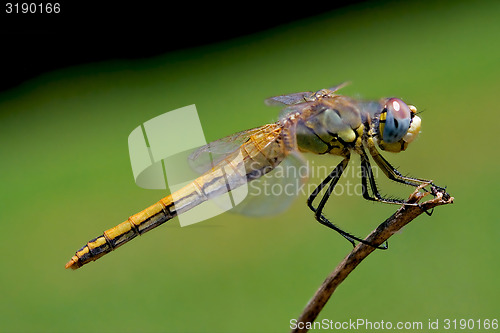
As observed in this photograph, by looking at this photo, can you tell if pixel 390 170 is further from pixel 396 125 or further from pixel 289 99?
pixel 289 99

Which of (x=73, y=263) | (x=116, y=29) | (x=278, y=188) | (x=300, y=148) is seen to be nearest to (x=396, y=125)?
(x=300, y=148)

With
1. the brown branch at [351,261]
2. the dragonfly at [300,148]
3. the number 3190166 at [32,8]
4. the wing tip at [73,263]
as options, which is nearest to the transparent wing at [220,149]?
the dragonfly at [300,148]

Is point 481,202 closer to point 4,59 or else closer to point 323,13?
point 323,13

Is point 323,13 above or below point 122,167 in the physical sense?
above

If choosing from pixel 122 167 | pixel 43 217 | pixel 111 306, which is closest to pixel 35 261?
pixel 43 217

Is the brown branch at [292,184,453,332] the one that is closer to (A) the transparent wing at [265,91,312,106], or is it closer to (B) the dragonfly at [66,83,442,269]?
(B) the dragonfly at [66,83,442,269]

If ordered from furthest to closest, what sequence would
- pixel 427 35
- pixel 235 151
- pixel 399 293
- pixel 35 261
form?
pixel 427 35 → pixel 35 261 → pixel 399 293 → pixel 235 151

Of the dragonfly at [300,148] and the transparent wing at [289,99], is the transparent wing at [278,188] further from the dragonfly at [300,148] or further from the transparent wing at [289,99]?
the transparent wing at [289,99]
